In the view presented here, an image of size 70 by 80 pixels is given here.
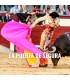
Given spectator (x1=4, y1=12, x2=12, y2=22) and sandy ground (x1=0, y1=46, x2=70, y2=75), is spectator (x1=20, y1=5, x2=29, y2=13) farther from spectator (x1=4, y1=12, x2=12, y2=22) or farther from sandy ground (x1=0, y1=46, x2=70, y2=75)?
sandy ground (x1=0, y1=46, x2=70, y2=75)

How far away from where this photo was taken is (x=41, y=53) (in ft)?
31.4

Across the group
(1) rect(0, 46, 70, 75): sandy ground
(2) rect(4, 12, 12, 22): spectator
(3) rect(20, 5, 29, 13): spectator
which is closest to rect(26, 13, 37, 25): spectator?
(2) rect(4, 12, 12, 22): spectator

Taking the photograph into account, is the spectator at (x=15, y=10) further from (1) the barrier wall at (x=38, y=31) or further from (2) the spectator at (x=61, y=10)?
(2) the spectator at (x=61, y=10)

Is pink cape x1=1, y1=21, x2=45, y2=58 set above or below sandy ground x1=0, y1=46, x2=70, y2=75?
above

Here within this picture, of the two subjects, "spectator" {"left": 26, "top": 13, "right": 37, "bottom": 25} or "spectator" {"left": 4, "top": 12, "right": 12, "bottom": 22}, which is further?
"spectator" {"left": 4, "top": 12, "right": 12, "bottom": 22}

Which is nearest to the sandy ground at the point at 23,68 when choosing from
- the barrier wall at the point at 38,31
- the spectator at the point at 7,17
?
the barrier wall at the point at 38,31

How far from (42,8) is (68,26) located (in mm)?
1311

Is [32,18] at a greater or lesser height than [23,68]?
greater

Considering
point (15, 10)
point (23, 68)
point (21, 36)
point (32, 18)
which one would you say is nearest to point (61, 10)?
point (15, 10)

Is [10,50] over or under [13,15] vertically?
under

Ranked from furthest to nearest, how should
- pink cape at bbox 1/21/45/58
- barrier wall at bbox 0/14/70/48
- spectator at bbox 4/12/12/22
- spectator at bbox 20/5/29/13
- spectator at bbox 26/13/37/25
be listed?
spectator at bbox 20/5/29/13
spectator at bbox 4/12/12/22
barrier wall at bbox 0/14/70/48
spectator at bbox 26/13/37/25
pink cape at bbox 1/21/45/58

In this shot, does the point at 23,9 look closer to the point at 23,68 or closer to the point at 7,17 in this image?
the point at 7,17
